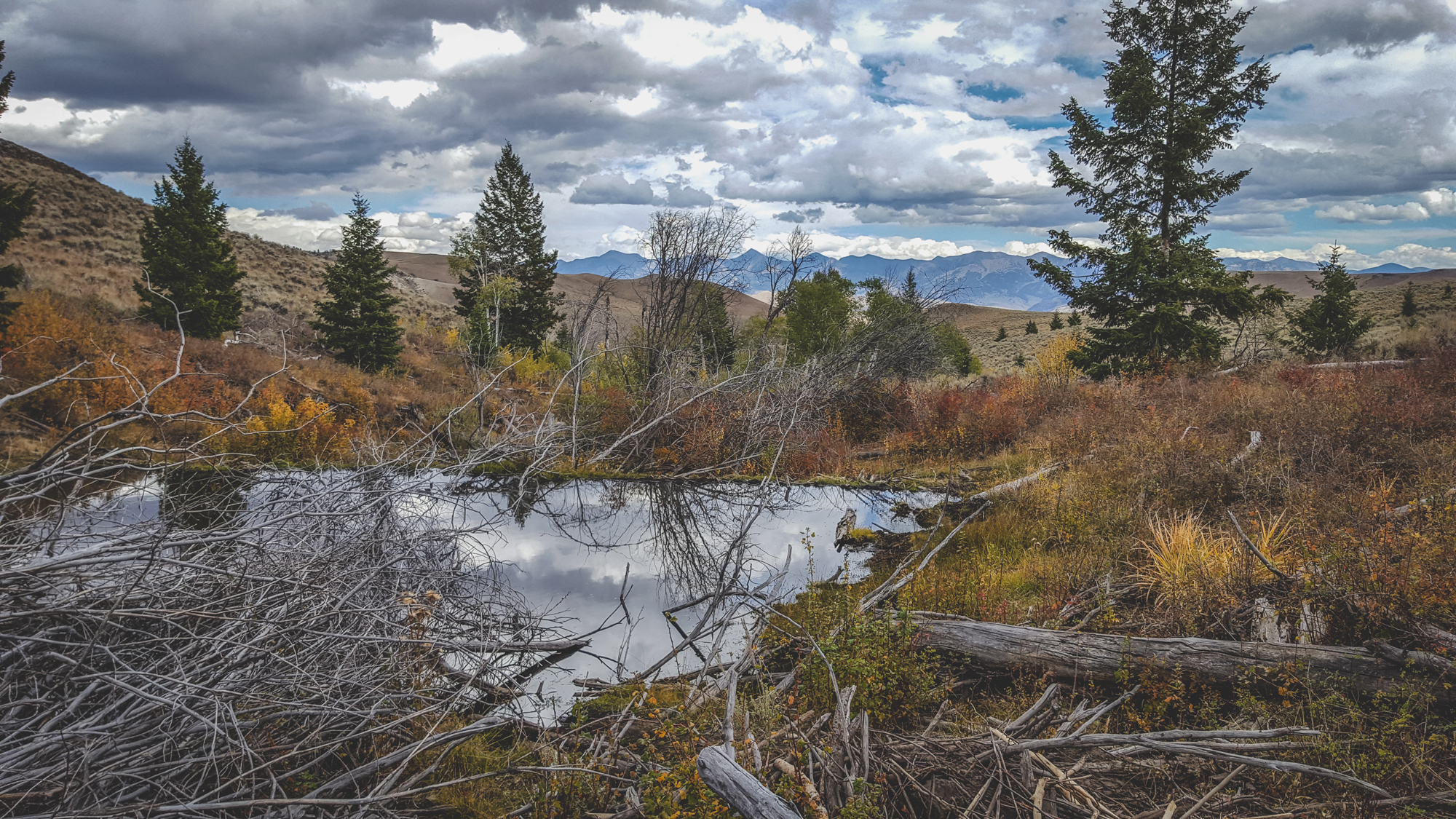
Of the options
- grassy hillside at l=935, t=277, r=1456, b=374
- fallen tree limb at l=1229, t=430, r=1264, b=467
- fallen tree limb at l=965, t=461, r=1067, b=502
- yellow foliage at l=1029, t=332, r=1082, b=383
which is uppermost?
grassy hillside at l=935, t=277, r=1456, b=374

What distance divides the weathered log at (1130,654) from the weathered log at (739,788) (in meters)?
2.40

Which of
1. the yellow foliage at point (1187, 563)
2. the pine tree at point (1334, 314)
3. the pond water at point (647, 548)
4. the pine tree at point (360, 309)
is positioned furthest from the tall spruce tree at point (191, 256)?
the pine tree at point (1334, 314)

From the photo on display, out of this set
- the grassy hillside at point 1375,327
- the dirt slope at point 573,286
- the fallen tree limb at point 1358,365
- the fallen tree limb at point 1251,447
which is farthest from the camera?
the dirt slope at point 573,286

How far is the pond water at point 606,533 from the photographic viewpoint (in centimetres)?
540

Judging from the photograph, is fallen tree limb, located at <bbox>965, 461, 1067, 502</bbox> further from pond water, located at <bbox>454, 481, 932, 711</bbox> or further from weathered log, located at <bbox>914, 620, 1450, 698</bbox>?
weathered log, located at <bbox>914, 620, 1450, 698</bbox>

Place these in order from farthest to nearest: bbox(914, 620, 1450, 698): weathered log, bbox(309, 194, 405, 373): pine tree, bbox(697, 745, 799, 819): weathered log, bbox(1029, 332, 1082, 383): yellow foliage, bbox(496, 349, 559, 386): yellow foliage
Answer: bbox(309, 194, 405, 373): pine tree < bbox(496, 349, 559, 386): yellow foliage < bbox(1029, 332, 1082, 383): yellow foliage < bbox(914, 620, 1450, 698): weathered log < bbox(697, 745, 799, 819): weathered log

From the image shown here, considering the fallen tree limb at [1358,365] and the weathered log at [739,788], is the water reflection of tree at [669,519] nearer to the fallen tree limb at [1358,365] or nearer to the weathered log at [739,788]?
the weathered log at [739,788]

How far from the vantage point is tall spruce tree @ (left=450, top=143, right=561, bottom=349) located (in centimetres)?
3119

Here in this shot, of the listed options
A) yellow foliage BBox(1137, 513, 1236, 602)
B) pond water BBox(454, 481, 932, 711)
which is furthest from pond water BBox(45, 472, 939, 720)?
yellow foliage BBox(1137, 513, 1236, 602)

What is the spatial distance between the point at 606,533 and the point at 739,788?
7.33 metres

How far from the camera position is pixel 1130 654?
4.32 meters

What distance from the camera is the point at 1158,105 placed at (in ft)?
48.9

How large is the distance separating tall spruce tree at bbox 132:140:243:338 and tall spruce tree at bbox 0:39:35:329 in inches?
175

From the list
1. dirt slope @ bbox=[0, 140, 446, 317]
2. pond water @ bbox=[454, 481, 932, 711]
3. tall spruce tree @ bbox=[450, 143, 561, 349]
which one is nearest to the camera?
pond water @ bbox=[454, 481, 932, 711]
